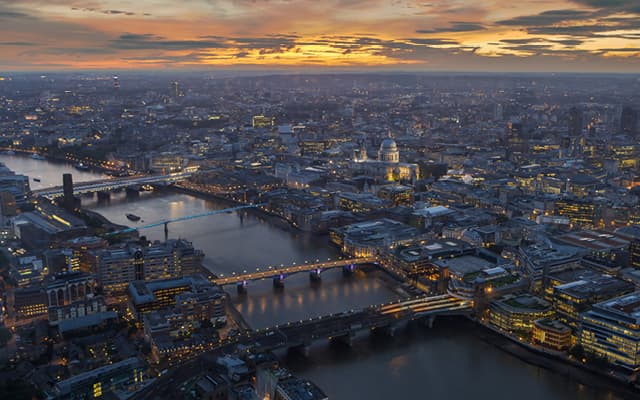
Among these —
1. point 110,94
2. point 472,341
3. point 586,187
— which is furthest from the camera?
point 110,94

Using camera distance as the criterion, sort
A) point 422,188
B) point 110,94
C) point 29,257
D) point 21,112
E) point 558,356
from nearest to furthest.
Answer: point 558,356 < point 29,257 < point 422,188 < point 21,112 < point 110,94

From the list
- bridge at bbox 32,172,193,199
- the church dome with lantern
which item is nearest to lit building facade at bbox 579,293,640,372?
the church dome with lantern

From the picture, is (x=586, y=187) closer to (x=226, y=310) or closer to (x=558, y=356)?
(x=558, y=356)

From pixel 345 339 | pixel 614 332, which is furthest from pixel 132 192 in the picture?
pixel 614 332

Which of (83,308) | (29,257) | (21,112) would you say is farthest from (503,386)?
(21,112)

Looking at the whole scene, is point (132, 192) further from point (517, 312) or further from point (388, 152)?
point (517, 312)

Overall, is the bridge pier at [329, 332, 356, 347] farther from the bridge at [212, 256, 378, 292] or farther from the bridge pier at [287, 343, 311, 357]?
the bridge at [212, 256, 378, 292]

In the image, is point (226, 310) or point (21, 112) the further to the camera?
point (21, 112)
